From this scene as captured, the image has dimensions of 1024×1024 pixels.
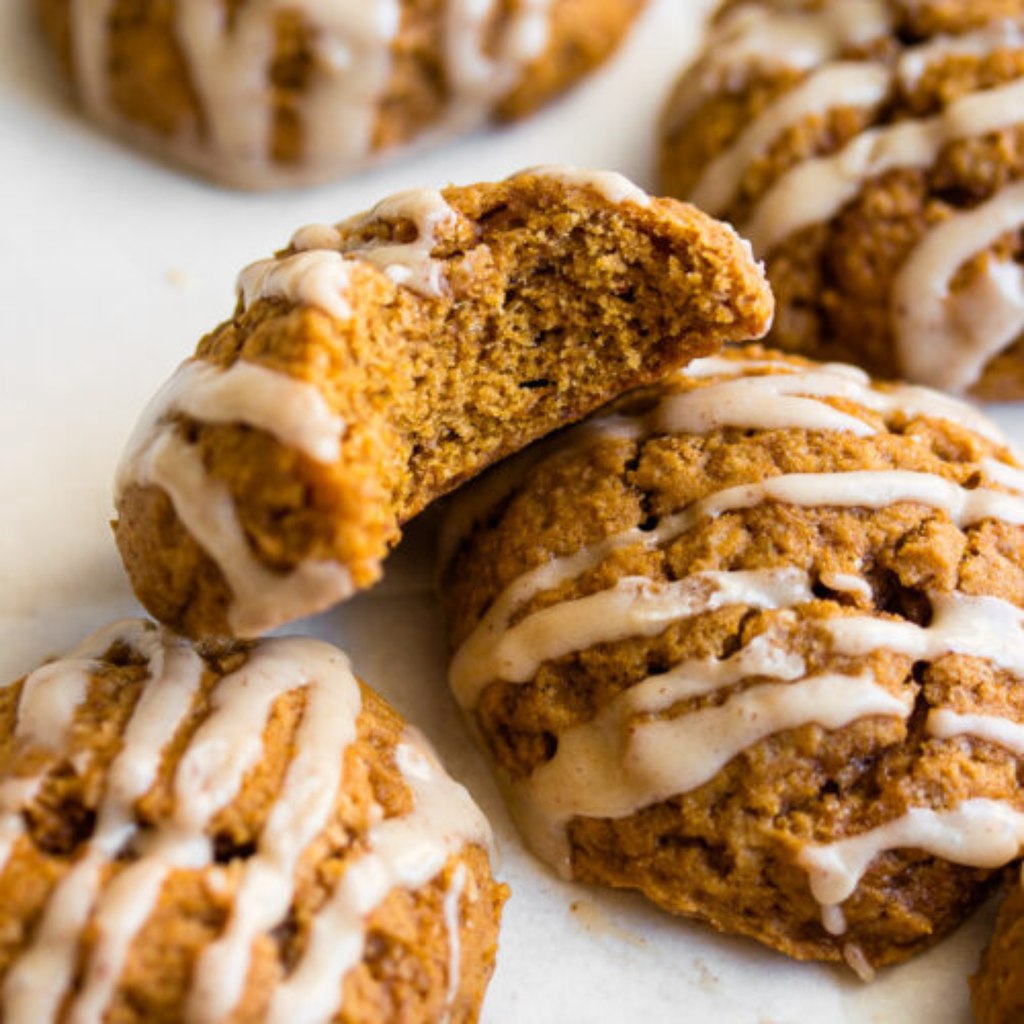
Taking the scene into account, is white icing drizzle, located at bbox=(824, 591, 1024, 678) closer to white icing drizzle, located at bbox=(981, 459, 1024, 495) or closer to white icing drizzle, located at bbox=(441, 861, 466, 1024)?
white icing drizzle, located at bbox=(981, 459, 1024, 495)

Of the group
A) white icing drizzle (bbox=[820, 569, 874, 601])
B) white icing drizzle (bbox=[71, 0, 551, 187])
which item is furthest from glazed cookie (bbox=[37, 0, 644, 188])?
white icing drizzle (bbox=[820, 569, 874, 601])

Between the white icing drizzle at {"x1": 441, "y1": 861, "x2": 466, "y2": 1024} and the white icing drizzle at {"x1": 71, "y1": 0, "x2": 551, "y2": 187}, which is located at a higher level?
the white icing drizzle at {"x1": 71, "y1": 0, "x2": 551, "y2": 187}

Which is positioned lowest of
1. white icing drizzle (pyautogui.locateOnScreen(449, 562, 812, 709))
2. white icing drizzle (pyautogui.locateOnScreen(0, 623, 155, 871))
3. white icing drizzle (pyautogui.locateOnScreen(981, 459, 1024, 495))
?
white icing drizzle (pyautogui.locateOnScreen(981, 459, 1024, 495))

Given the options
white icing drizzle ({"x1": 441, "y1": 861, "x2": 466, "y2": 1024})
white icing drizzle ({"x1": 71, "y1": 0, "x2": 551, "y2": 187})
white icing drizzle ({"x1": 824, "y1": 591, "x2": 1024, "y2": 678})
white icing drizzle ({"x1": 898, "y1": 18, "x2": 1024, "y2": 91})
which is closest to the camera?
white icing drizzle ({"x1": 441, "y1": 861, "x2": 466, "y2": 1024})

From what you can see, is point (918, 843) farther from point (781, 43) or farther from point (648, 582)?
point (781, 43)

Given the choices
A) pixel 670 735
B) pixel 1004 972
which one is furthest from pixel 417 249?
pixel 1004 972

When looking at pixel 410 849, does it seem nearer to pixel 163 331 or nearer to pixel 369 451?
pixel 369 451

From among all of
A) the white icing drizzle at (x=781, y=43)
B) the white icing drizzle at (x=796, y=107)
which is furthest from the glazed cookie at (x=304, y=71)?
the white icing drizzle at (x=796, y=107)
